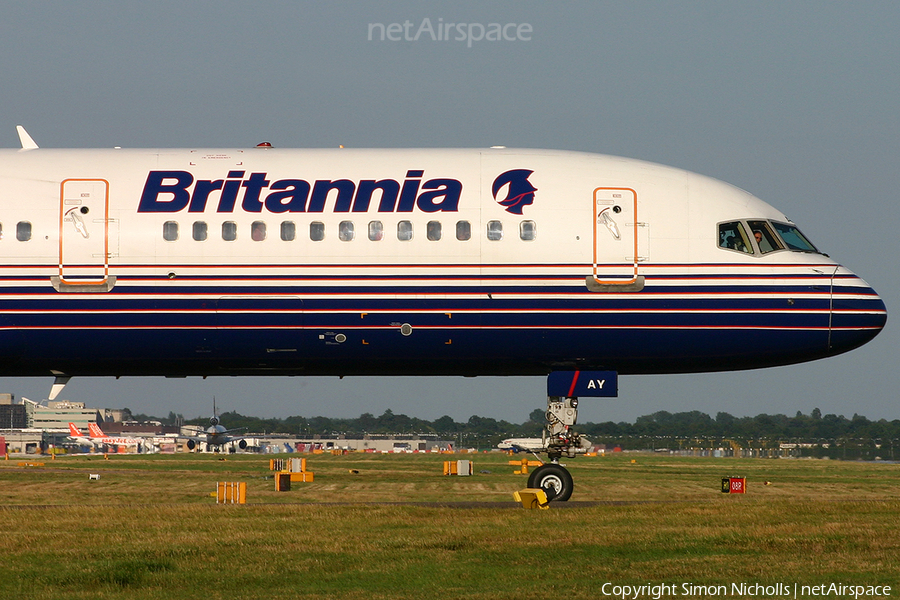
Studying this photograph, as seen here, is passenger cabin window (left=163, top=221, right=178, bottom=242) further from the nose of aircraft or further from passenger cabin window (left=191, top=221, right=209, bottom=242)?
the nose of aircraft

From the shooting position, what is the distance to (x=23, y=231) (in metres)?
26.8

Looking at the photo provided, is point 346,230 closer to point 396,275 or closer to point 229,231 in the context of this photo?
point 396,275

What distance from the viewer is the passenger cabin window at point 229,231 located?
2688cm

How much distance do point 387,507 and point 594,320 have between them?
24.9 feet

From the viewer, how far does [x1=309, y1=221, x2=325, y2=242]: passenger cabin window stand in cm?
2689

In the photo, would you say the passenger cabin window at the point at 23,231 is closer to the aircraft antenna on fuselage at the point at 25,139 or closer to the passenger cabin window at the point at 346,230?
the aircraft antenna on fuselage at the point at 25,139

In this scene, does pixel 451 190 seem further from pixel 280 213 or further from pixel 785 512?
pixel 785 512

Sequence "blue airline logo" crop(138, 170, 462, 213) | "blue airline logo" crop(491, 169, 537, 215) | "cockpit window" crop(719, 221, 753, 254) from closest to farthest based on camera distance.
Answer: "blue airline logo" crop(138, 170, 462, 213), "blue airline logo" crop(491, 169, 537, 215), "cockpit window" crop(719, 221, 753, 254)

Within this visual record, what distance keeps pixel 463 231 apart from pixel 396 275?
6.56 feet

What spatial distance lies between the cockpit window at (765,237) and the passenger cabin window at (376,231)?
368 inches

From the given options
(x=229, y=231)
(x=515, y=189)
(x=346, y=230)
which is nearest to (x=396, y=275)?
(x=346, y=230)

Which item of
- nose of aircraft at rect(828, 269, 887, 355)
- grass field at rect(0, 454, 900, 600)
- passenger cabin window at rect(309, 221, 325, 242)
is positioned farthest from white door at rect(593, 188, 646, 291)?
passenger cabin window at rect(309, 221, 325, 242)

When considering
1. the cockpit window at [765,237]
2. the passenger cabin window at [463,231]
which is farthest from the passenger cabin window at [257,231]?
the cockpit window at [765,237]

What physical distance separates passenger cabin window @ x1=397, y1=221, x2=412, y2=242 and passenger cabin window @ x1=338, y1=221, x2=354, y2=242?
3.81ft
